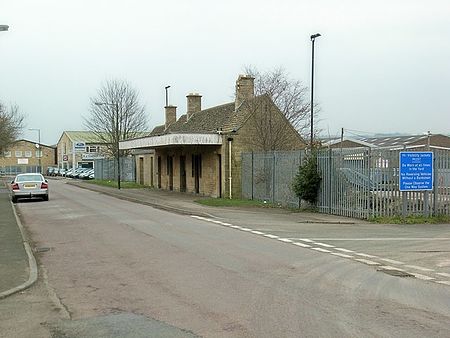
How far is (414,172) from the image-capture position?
62.3 feet

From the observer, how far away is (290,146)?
30.6m

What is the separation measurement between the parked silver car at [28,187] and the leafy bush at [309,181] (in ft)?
47.9

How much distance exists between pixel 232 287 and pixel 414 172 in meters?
12.4

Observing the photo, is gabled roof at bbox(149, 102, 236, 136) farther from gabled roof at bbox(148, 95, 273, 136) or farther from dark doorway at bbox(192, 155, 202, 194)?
dark doorway at bbox(192, 155, 202, 194)

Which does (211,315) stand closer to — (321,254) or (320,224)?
(321,254)

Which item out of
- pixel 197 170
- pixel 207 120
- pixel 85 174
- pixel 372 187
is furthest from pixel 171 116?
pixel 372 187

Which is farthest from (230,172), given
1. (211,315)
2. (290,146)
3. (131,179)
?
(131,179)

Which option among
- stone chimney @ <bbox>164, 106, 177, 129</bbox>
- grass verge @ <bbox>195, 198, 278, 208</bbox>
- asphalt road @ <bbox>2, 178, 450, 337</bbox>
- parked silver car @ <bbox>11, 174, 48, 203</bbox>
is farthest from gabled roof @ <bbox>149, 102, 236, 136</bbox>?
asphalt road @ <bbox>2, 178, 450, 337</bbox>

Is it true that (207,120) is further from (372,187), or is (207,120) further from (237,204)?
(372,187)

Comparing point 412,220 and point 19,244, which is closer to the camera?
point 19,244

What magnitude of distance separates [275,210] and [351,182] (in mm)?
4345

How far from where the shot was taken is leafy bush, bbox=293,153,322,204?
72.5 feet

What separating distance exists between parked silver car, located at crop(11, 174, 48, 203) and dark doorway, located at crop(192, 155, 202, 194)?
9060mm

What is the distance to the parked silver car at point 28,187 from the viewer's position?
29516 mm
